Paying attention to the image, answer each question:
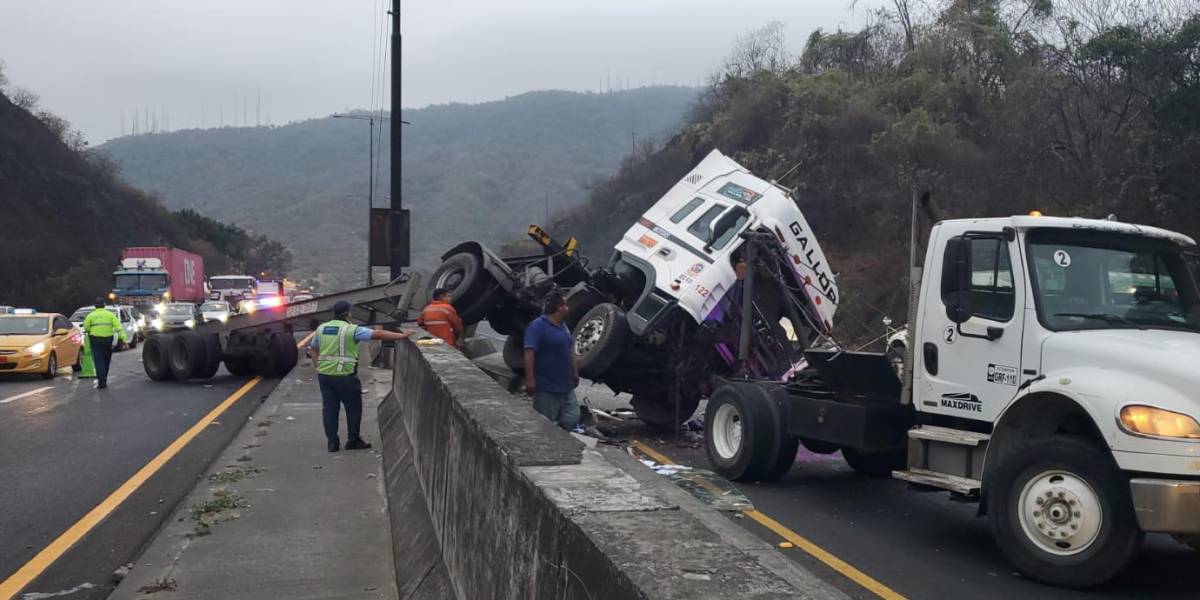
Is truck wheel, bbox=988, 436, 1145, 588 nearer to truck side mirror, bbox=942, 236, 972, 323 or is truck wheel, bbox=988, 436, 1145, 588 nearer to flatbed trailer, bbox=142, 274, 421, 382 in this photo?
truck side mirror, bbox=942, 236, 972, 323

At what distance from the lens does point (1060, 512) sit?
272 inches

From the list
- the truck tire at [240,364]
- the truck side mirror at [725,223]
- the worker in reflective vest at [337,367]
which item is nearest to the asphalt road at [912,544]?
the truck side mirror at [725,223]

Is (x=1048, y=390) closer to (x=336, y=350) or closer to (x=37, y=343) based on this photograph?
(x=336, y=350)

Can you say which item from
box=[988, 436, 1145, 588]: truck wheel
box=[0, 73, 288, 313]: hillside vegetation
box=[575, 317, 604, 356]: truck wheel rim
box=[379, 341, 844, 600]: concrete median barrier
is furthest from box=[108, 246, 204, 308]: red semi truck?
box=[988, 436, 1145, 588]: truck wheel

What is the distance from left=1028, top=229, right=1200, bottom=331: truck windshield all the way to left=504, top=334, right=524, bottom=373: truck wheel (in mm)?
8646

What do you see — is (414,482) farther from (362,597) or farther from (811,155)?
(811,155)

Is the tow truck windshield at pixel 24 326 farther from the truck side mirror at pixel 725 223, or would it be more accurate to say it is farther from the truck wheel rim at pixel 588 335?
the truck side mirror at pixel 725 223

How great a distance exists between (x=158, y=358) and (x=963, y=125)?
26.9m

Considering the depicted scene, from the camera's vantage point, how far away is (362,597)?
6.21 meters

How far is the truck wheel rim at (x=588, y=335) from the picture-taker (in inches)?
517

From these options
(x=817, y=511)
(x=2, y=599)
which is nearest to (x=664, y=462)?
(x=817, y=511)

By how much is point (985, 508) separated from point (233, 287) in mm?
56663

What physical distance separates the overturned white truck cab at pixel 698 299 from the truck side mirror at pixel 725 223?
0.01 metres

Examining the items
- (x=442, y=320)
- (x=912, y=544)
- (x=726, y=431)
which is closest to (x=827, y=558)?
(x=912, y=544)
